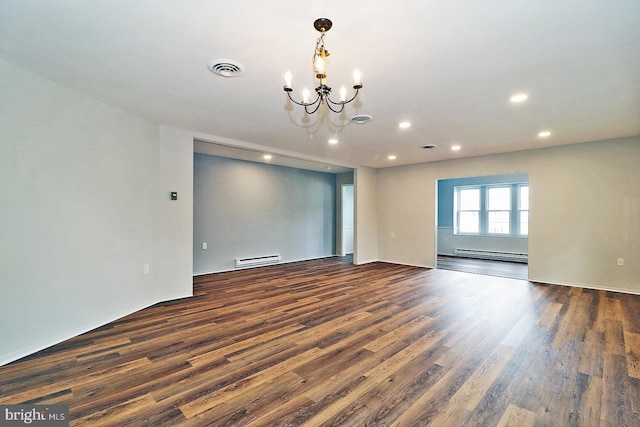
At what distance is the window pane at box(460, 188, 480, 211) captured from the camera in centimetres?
908

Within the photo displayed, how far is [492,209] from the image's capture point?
877cm

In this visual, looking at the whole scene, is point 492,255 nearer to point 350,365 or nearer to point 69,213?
point 350,365

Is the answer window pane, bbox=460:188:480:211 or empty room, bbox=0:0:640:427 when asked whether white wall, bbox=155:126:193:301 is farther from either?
window pane, bbox=460:188:480:211

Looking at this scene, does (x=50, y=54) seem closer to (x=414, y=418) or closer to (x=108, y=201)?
(x=108, y=201)

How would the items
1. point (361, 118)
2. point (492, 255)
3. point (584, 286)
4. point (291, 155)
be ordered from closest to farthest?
point (361, 118)
point (584, 286)
point (291, 155)
point (492, 255)

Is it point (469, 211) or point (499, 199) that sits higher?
point (499, 199)

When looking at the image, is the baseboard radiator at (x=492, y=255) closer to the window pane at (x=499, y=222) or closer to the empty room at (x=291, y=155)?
the window pane at (x=499, y=222)

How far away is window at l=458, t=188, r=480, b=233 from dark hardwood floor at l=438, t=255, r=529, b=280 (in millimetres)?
1108

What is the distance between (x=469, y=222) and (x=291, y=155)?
637 centimetres

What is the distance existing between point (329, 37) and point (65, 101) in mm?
2791

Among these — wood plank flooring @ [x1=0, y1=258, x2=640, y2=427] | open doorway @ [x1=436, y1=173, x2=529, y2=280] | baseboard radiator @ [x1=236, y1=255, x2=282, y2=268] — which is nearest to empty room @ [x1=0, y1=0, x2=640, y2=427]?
wood plank flooring @ [x1=0, y1=258, x2=640, y2=427]

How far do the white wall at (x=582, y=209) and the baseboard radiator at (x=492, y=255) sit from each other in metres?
2.82

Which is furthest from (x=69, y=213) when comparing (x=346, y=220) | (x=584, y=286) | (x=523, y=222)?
(x=523, y=222)

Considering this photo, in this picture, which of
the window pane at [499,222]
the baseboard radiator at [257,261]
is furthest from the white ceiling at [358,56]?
the window pane at [499,222]
